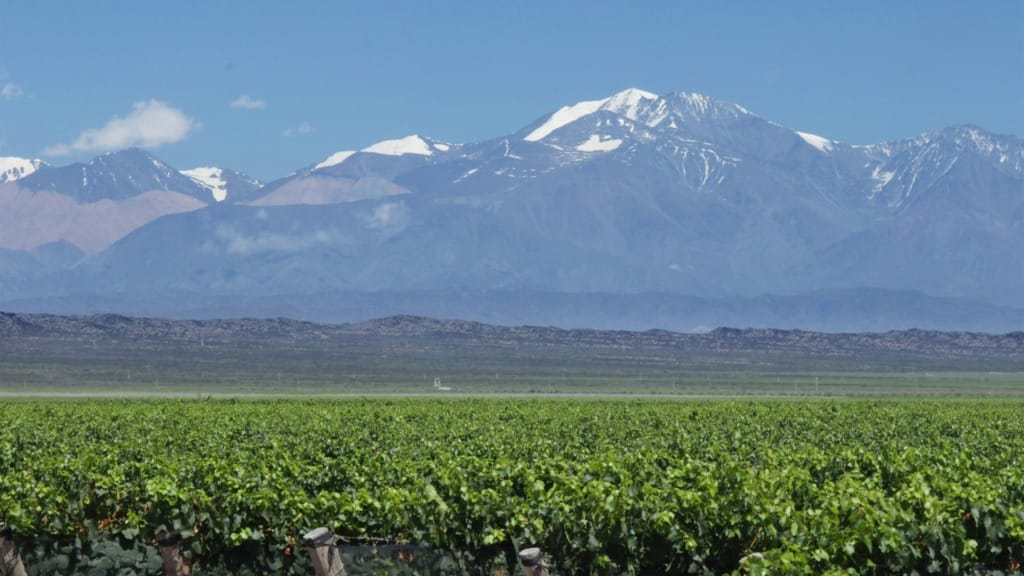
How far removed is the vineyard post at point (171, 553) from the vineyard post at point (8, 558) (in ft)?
6.22

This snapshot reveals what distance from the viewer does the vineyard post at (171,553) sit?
1688 centimetres

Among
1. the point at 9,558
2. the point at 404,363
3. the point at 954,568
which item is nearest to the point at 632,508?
the point at 954,568

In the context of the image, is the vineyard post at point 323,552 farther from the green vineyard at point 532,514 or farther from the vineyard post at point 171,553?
the vineyard post at point 171,553

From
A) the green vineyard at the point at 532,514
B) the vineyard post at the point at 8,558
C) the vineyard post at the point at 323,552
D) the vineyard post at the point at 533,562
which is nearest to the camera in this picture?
the vineyard post at the point at 533,562

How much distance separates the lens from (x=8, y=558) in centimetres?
1761

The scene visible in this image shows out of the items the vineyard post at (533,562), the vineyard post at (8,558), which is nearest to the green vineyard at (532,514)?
the vineyard post at (8,558)

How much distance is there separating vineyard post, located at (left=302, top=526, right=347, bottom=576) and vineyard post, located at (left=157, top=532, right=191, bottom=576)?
2209 mm

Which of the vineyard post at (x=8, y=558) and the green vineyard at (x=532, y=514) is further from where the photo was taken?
the vineyard post at (x=8, y=558)

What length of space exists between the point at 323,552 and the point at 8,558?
451cm

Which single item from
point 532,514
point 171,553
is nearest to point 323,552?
point 171,553

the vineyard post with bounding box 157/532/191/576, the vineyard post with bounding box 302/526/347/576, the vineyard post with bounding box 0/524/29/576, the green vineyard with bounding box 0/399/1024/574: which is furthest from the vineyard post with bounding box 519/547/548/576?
the vineyard post with bounding box 0/524/29/576

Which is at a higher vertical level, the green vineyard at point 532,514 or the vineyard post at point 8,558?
the green vineyard at point 532,514

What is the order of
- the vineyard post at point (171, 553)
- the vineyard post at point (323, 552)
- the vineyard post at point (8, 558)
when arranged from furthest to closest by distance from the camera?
the vineyard post at point (8, 558) → the vineyard post at point (171, 553) → the vineyard post at point (323, 552)

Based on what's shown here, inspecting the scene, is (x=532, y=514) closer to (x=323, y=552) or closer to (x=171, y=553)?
(x=323, y=552)
